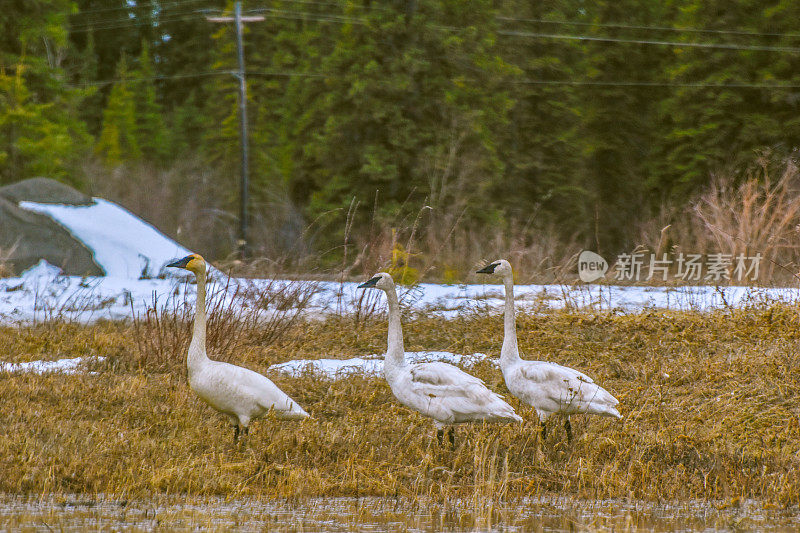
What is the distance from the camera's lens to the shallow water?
18.9 ft

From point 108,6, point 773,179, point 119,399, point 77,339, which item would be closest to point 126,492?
point 119,399

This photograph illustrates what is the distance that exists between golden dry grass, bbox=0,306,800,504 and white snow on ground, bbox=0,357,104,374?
0.24 metres

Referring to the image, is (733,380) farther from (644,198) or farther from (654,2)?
(654,2)

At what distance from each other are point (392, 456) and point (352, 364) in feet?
11.1

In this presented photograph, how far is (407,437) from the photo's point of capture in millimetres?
7836

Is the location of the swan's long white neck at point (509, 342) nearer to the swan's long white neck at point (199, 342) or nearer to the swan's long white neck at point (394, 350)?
the swan's long white neck at point (394, 350)

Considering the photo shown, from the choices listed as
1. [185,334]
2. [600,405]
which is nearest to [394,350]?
[600,405]

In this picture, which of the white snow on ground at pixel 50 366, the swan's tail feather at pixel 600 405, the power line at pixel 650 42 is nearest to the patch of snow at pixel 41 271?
the white snow on ground at pixel 50 366

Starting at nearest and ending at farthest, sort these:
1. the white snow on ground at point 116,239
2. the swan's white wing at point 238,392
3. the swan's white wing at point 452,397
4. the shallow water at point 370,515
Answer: the shallow water at point 370,515, the swan's white wing at point 452,397, the swan's white wing at point 238,392, the white snow on ground at point 116,239

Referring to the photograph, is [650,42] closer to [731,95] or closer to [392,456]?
[731,95]

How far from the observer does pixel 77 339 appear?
11.7m

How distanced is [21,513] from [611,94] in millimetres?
33796

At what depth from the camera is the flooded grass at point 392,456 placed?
6.14 m

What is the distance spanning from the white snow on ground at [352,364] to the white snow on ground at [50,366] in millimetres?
1934
